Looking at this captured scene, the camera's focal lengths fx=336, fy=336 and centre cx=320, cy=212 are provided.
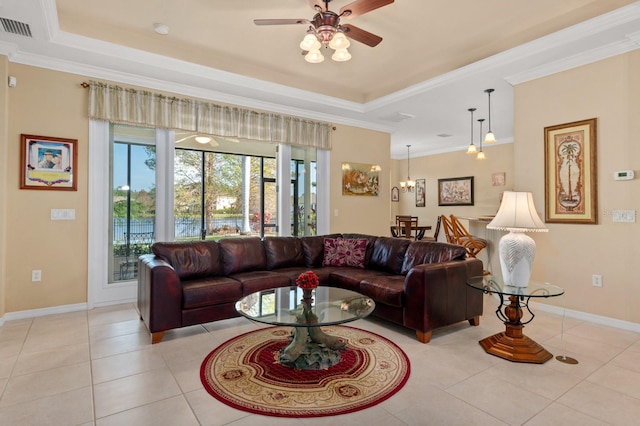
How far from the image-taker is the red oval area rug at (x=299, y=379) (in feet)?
6.52

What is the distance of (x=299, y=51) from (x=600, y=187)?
3.63 meters

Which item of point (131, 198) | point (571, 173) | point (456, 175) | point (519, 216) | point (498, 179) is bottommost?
point (519, 216)

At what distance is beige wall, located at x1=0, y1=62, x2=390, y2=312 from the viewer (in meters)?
3.48

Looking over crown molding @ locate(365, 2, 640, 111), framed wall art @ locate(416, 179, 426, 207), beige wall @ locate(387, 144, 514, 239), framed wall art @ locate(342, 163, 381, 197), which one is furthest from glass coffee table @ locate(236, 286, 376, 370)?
framed wall art @ locate(416, 179, 426, 207)

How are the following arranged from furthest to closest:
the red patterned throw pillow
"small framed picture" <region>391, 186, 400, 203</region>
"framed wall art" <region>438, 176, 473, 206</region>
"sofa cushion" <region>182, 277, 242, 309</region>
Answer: "small framed picture" <region>391, 186, 400, 203</region>
"framed wall art" <region>438, 176, 473, 206</region>
the red patterned throw pillow
"sofa cushion" <region>182, 277, 242, 309</region>

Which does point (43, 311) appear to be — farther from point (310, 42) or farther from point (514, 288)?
point (514, 288)

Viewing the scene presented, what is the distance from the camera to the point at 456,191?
8.95 metres

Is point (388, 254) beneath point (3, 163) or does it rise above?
beneath

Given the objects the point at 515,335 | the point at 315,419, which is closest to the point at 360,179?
the point at 515,335

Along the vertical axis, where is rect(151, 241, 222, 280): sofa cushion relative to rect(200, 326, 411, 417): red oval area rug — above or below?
above

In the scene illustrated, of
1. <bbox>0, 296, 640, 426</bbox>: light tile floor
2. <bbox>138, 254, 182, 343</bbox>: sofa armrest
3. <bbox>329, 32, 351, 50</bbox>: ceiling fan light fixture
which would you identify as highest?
<bbox>329, 32, 351, 50</bbox>: ceiling fan light fixture

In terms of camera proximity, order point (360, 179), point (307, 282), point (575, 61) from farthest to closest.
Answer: point (360, 179) → point (575, 61) → point (307, 282)

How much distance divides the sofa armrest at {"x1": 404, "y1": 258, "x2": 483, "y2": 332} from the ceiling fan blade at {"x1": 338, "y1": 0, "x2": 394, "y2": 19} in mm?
2158

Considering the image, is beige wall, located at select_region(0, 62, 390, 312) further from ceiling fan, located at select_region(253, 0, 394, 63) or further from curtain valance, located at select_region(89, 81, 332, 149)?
ceiling fan, located at select_region(253, 0, 394, 63)
